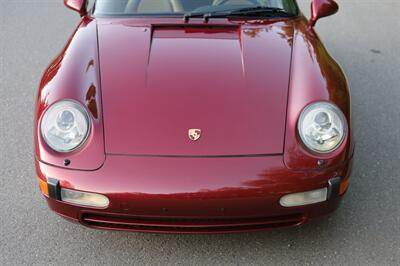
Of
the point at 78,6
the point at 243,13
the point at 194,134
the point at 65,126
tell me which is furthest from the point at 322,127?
the point at 78,6

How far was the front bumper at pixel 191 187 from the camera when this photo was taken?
7.52ft

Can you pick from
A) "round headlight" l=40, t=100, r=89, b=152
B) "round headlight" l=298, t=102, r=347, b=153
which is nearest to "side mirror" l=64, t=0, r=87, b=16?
"round headlight" l=40, t=100, r=89, b=152

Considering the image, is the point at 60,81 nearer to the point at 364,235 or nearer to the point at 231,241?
the point at 231,241

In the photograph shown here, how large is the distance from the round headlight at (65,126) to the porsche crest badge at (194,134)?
1.64 feet

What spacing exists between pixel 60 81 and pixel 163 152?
2.43 feet

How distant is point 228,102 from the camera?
2588 millimetres

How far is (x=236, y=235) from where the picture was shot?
2.81 meters

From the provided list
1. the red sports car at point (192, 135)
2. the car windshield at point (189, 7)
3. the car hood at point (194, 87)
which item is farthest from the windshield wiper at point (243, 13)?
the red sports car at point (192, 135)

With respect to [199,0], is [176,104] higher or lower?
lower

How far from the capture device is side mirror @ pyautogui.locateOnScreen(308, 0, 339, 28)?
3436 mm

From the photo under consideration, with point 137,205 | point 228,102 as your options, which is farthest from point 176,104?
point 137,205

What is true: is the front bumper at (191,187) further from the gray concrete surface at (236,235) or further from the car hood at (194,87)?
the gray concrete surface at (236,235)

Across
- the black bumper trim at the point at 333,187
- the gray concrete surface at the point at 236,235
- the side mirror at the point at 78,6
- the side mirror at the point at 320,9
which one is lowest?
the gray concrete surface at the point at 236,235

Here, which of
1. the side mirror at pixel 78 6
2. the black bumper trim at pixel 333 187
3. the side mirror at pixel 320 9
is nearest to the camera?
the black bumper trim at pixel 333 187
